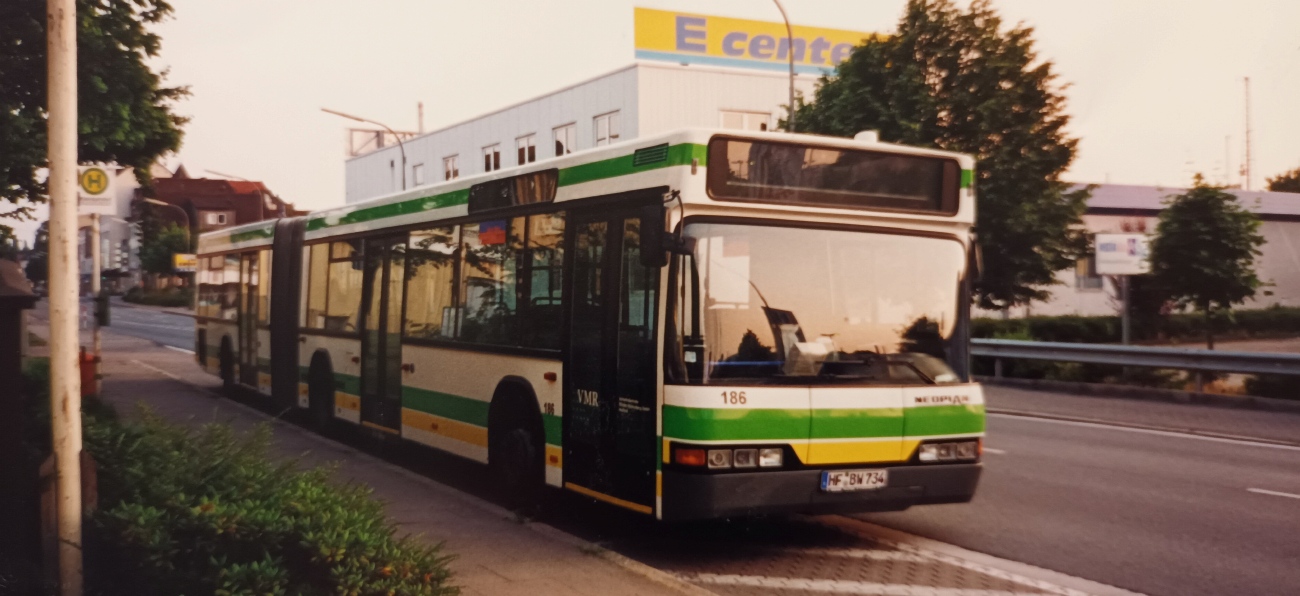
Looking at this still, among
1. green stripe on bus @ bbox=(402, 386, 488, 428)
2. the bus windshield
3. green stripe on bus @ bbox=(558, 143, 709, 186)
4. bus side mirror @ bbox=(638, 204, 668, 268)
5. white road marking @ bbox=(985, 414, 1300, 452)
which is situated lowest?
white road marking @ bbox=(985, 414, 1300, 452)

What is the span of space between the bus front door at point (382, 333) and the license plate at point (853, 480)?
597cm

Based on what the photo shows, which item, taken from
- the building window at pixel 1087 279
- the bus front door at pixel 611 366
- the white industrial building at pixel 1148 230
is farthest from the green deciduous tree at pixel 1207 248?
the building window at pixel 1087 279

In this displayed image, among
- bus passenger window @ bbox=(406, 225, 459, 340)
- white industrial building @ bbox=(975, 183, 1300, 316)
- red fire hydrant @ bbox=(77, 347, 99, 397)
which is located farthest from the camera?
white industrial building @ bbox=(975, 183, 1300, 316)

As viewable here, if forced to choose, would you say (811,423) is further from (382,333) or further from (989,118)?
(989,118)

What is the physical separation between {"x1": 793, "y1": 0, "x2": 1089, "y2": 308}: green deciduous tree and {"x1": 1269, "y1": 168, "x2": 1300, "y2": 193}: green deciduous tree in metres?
69.8

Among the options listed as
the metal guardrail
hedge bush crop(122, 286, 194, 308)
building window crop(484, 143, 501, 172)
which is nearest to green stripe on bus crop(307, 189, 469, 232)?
the metal guardrail

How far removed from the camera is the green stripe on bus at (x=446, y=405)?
34.0 feet

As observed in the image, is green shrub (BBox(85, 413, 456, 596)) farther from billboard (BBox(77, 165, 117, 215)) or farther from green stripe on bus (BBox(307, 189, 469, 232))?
billboard (BBox(77, 165, 117, 215))

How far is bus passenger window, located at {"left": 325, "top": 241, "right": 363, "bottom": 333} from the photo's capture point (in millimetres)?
13602

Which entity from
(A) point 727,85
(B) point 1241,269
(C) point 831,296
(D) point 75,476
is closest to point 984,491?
(C) point 831,296

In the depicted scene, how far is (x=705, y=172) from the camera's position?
7582 mm

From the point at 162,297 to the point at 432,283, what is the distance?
82909 mm

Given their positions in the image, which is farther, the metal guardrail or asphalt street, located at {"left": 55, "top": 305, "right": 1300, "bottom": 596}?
the metal guardrail

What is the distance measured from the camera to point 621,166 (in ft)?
27.3
